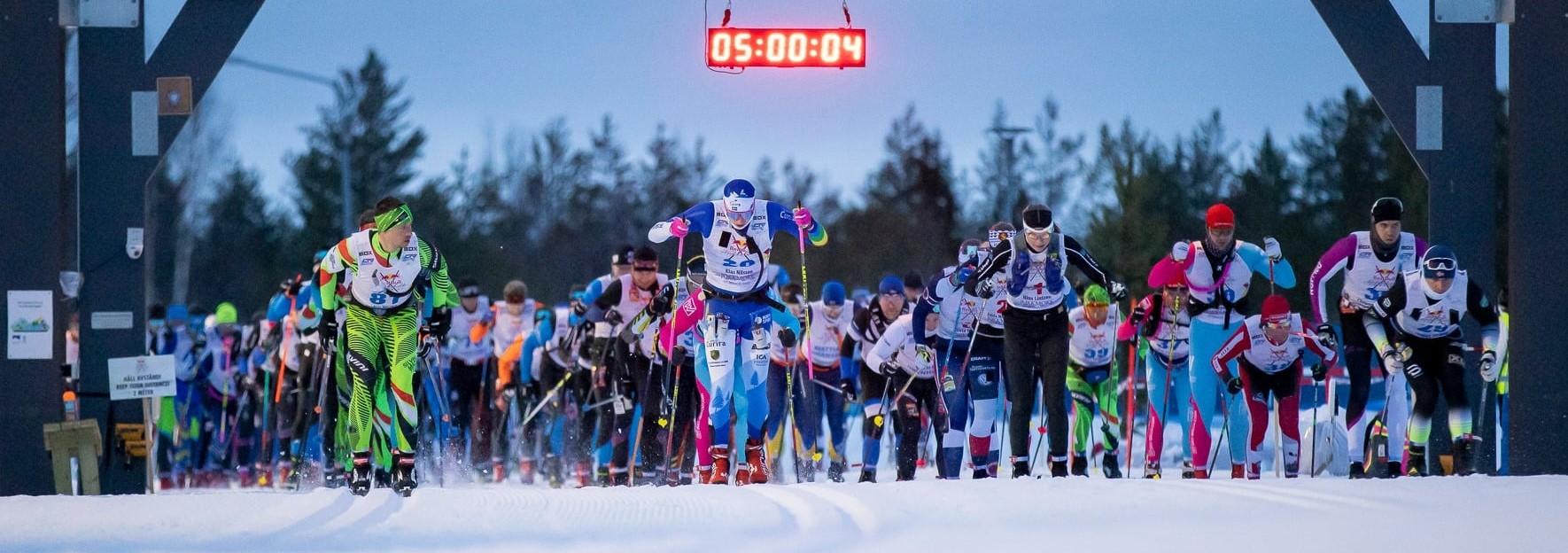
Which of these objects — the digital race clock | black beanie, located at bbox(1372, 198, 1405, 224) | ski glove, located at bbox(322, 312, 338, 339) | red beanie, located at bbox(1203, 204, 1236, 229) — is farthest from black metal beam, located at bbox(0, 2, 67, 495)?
black beanie, located at bbox(1372, 198, 1405, 224)

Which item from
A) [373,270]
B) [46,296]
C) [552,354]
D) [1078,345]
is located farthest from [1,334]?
[1078,345]

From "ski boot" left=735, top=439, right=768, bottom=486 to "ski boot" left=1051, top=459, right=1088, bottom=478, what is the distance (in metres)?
1.75

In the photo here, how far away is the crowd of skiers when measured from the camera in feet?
36.9

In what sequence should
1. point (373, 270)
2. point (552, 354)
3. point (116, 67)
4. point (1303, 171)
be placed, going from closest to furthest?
point (373, 270), point (116, 67), point (552, 354), point (1303, 171)

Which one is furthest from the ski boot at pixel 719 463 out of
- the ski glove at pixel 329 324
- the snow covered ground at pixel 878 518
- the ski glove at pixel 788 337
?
the ski glove at pixel 329 324

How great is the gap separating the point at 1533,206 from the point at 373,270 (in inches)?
289

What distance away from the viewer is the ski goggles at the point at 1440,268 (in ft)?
37.1

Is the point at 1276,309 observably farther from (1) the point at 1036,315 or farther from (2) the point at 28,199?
(2) the point at 28,199

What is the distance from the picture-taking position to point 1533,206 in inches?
487

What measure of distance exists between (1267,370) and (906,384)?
9.03 feet

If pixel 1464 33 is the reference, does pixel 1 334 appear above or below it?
below

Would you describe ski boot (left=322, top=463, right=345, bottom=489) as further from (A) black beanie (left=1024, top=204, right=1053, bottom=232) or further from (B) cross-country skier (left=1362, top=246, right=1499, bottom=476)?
(B) cross-country skier (left=1362, top=246, right=1499, bottom=476)

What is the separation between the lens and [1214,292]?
41.6 feet

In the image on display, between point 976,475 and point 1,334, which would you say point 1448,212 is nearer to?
point 976,475
